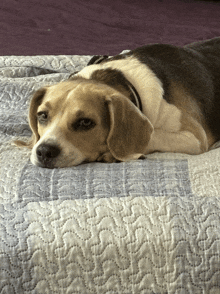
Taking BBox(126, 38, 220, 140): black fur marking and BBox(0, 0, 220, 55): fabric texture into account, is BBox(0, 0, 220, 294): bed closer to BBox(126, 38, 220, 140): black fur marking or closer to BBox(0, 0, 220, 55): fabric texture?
BBox(126, 38, 220, 140): black fur marking

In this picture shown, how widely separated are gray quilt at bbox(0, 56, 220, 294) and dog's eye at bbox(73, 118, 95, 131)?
26 cm

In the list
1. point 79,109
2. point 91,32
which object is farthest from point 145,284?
point 91,32

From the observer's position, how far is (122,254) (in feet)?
3.51

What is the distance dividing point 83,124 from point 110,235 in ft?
1.75

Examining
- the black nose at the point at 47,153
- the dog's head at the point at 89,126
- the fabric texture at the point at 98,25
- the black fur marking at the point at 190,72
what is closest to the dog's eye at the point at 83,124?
the dog's head at the point at 89,126

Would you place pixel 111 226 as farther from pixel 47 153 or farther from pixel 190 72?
pixel 190 72

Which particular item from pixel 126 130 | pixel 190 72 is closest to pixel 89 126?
pixel 126 130

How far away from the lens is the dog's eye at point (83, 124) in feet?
4.91

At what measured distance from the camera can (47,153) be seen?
1.43 m

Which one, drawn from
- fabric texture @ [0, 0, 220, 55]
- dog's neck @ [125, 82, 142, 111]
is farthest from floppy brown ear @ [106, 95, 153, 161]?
fabric texture @ [0, 0, 220, 55]

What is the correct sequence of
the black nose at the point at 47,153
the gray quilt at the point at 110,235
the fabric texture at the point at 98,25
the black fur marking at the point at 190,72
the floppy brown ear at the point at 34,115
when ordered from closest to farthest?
the gray quilt at the point at 110,235 → the black nose at the point at 47,153 → the floppy brown ear at the point at 34,115 → the black fur marking at the point at 190,72 → the fabric texture at the point at 98,25

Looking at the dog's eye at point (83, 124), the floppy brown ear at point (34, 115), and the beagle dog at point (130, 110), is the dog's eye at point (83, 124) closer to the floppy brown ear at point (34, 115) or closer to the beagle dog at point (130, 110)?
the beagle dog at point (130, 110)

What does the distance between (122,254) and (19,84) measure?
1.28m

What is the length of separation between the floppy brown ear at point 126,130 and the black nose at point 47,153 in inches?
8.2
